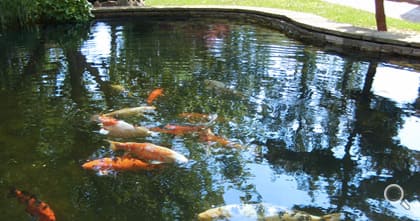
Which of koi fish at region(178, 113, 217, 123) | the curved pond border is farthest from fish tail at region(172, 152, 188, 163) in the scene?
the curved pond border

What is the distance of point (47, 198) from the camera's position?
3.88 m

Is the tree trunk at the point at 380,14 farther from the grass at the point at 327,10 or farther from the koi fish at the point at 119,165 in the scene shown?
the koi fish at the point at 119,165

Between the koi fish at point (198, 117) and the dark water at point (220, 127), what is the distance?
0.11 metres

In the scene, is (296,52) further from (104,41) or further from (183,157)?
(183,157)

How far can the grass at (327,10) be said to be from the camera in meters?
10.2

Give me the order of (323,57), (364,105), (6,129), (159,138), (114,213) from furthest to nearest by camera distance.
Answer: (323,57)
(364,105)
(6,129)
(159,138)
(114,213)

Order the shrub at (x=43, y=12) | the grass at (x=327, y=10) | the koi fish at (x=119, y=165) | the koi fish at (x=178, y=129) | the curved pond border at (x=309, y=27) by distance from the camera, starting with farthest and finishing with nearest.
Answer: the shrub at (x=43, y=12), the grass at (x=327, y=10), the curved pond border at (x=309, y=27), the koi fish at (x=178, y=129), the koi fish at (x=119, y=165)

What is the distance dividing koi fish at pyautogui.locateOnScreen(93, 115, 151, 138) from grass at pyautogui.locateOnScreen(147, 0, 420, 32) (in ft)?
21.3

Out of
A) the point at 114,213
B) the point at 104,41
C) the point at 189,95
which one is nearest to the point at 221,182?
the point at 114,213

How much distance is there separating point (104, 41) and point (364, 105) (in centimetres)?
567

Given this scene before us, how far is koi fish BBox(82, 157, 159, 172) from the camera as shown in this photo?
4.25 metres

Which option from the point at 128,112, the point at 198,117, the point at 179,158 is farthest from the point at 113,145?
the point at 198,117

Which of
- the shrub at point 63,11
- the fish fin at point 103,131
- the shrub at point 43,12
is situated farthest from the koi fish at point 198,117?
the shrub at point 63,11

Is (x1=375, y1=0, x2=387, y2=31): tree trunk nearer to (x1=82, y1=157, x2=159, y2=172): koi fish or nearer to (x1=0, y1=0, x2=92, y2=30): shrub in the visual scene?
(x1=82, y1=157, x2=159, y2=172): koi fish
